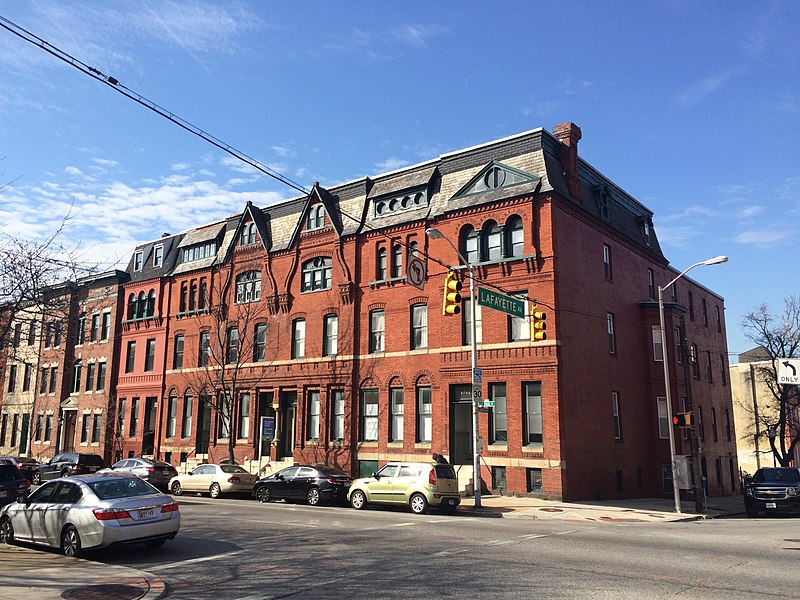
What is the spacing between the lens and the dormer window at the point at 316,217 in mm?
35438

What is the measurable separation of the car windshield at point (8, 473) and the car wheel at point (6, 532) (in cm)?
597

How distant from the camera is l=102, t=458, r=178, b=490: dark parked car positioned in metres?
30.0

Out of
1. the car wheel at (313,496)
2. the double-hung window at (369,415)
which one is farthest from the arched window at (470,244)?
the car wheel at (313,496)

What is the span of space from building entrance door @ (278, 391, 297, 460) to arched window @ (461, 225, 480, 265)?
12499 millimetres

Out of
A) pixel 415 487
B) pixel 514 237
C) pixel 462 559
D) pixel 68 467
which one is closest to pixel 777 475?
pixel 514 237

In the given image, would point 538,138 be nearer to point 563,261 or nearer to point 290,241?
point 563,261

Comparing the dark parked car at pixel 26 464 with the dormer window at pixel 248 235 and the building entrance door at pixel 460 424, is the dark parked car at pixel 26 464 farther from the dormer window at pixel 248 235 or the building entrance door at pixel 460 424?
the building entrance door at pixel 460 424

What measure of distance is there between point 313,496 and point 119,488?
11803mm

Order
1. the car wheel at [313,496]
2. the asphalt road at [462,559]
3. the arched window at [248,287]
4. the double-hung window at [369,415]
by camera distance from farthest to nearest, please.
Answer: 1. the arched window at [248,287]
2. the double-hung window at [369,415]
3. the car wheel at [313,496]
4. the asphalt road at [462,559]

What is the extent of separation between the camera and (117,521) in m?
11.8

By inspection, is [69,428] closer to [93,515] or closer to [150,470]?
[150,470]

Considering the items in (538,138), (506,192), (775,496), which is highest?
(538,138)

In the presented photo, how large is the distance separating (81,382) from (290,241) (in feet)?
70.3

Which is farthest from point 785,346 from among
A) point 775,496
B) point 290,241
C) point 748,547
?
point 748,547
